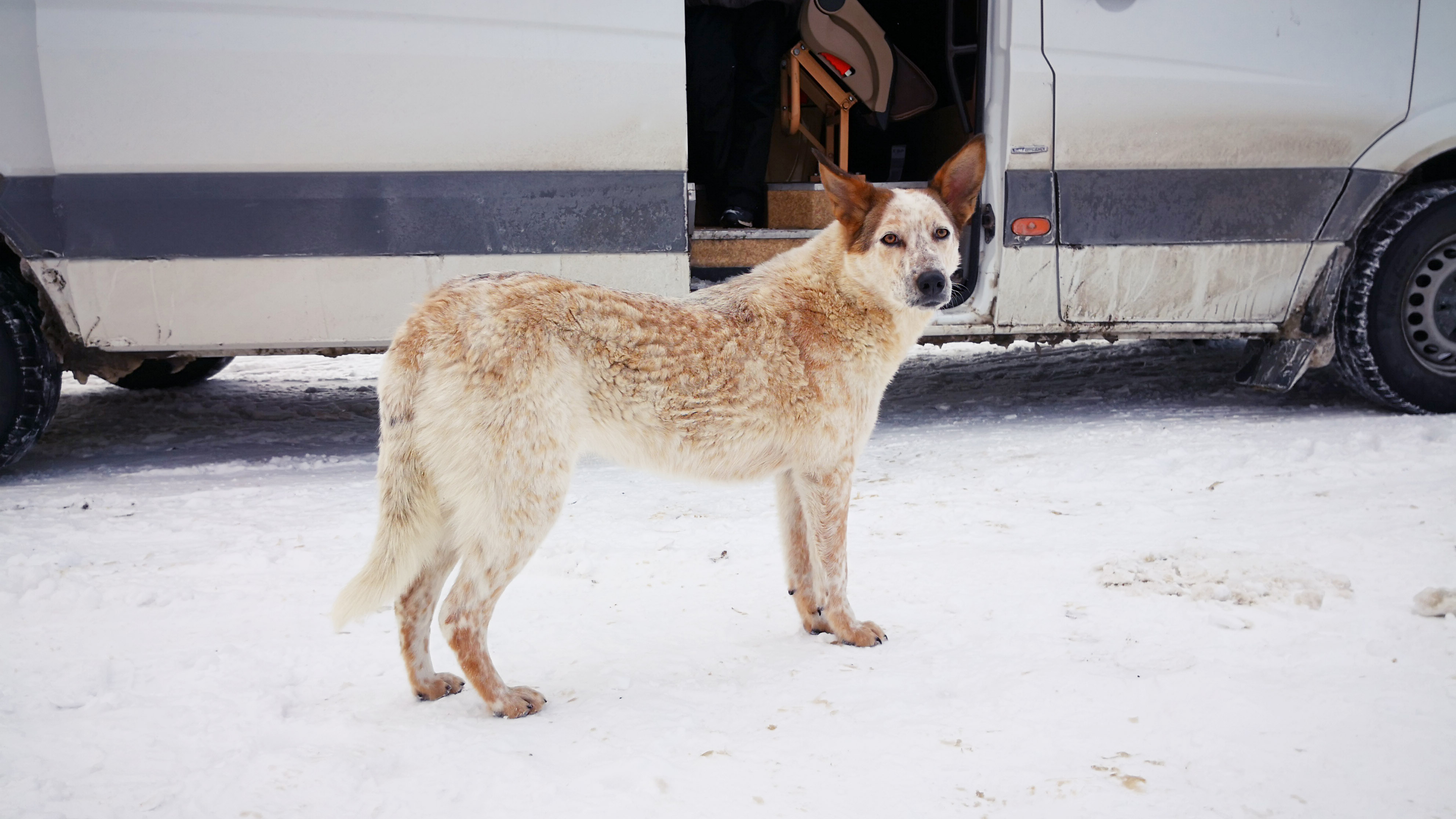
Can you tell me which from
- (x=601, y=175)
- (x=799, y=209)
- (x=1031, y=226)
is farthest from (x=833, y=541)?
(x=799, y=209)

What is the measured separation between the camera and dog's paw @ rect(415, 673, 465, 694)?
237 cm

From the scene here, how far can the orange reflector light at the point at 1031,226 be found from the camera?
4.52 m

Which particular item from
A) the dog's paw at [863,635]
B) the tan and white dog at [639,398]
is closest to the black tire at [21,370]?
the tan and white dog at [639,398]

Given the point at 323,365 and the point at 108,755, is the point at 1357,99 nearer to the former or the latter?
the point at 108,755

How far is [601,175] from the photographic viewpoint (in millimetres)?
4293

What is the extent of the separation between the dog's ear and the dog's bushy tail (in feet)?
4.39

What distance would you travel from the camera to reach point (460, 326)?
2.23 meters

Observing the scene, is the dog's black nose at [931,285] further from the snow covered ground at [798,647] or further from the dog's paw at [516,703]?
the dog's paw at [516,703]

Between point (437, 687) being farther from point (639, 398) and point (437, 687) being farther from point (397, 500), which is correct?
point (639, 398)

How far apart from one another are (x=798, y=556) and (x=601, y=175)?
90.4 inches

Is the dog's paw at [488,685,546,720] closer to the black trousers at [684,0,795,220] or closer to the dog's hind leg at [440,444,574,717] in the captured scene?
the dog's hind leg at [440,444,574,717]

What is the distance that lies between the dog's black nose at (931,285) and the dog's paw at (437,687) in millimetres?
1735

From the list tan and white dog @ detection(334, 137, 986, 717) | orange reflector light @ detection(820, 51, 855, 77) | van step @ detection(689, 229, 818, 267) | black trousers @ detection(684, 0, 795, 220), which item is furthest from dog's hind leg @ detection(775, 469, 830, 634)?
orange reflector light @ detection(820, 51, 855, 77)

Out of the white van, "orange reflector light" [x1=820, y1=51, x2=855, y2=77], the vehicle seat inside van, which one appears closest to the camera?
the white van
